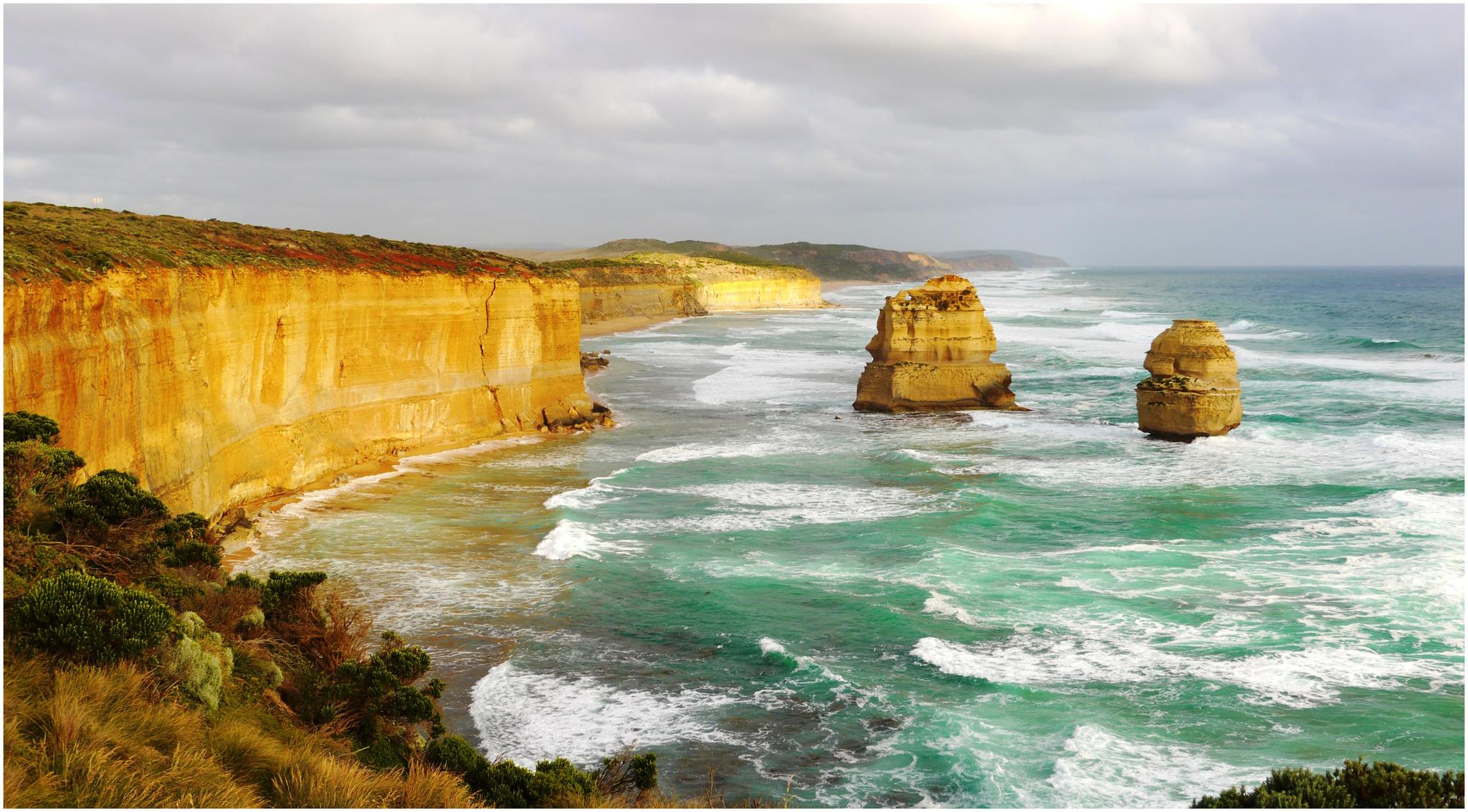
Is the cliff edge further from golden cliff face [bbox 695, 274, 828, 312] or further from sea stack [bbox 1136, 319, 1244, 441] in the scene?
sea stack [bbox 1136, 319, 1244, 441]

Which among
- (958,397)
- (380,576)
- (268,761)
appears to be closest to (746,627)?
(380,576)

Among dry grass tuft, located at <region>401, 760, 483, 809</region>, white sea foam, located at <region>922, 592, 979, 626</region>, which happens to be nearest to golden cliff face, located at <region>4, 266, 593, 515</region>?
dry grass tuft, located at <region>401, 760, 483, 809</region>

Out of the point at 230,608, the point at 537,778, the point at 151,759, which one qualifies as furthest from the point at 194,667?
the point at 230,608

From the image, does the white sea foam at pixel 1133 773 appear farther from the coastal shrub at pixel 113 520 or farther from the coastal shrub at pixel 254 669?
the coastal shrub at pixel 113 520

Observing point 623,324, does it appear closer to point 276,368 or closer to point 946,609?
point 276,368

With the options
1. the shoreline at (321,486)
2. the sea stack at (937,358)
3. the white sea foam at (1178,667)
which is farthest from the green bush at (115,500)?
the sea stack at (937,358)

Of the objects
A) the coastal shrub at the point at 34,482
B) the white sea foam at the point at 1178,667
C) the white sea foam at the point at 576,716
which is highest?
the coastal shrub at the point at 34,482
